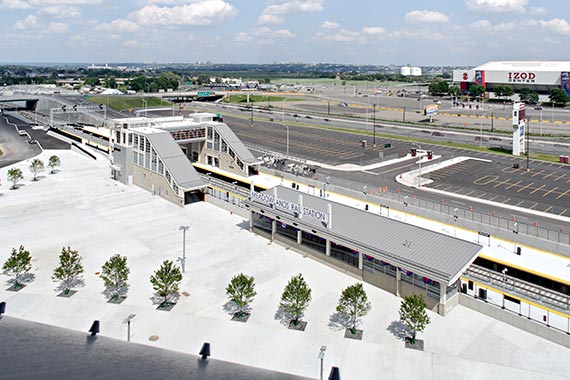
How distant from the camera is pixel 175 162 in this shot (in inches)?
2549

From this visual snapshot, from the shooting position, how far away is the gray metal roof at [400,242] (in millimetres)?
34969

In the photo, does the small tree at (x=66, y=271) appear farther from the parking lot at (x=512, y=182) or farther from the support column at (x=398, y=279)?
the parking lot at (x=512, y=182)

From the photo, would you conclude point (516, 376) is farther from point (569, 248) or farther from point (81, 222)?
point (81, 222)

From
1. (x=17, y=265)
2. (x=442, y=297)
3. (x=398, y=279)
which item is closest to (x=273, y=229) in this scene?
(x=398, y=279)

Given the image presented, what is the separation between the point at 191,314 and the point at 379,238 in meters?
17.4

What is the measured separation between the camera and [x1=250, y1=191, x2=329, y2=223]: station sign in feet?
143

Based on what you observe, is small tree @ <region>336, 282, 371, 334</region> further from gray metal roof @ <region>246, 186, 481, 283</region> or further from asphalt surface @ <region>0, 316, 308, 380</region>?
asphalt surface @ <region>0, 316, 308, 380</region>

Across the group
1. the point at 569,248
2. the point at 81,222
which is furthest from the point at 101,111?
the point at 569,248

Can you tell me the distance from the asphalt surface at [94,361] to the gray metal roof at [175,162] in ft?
102

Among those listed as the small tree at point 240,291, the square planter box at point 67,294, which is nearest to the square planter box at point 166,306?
the small tree at point 240,291

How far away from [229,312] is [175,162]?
34.7 meters

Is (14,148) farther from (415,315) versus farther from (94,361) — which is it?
(415,315)

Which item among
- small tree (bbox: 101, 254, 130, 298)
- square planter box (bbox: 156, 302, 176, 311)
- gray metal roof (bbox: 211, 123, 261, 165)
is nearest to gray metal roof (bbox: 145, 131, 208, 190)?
gray metal roof (bbox: 211, 123, 261, 165)

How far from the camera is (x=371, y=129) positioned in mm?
139875
